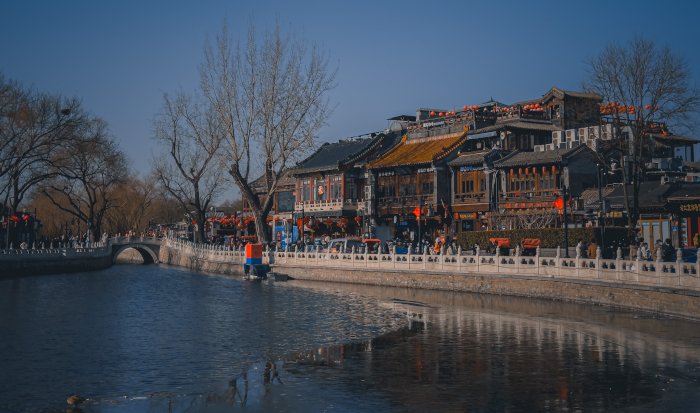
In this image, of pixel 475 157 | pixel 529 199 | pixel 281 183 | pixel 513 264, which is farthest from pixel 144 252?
pixel 513 264

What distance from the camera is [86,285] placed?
47375mm

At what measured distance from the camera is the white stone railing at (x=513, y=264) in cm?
2790

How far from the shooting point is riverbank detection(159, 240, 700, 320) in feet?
92.1

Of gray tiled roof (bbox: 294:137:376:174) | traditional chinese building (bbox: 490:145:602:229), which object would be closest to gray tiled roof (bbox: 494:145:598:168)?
traditional chinese building (bbox: 490:145:602:229)

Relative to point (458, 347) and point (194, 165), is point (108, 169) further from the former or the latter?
point (458, 347)

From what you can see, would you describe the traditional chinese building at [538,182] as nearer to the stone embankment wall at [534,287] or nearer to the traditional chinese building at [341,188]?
the stone embankment wall at [534,287]

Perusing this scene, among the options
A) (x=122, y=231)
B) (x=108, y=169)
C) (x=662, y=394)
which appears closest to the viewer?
(x=662, y=394)

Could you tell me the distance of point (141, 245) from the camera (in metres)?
83.1

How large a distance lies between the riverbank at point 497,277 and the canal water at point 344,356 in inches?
30.1

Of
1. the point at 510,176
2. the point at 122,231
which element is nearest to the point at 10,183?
the point at 510,176

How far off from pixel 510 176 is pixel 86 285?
28.3 meters

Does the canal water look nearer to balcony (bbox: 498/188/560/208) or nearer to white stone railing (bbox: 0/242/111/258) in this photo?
balcony (bbox: 498/188/560/208)

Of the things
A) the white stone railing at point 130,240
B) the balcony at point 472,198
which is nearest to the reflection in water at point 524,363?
the balcony at point 472,198

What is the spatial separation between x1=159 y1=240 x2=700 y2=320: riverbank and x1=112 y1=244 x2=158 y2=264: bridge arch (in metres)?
25.3
